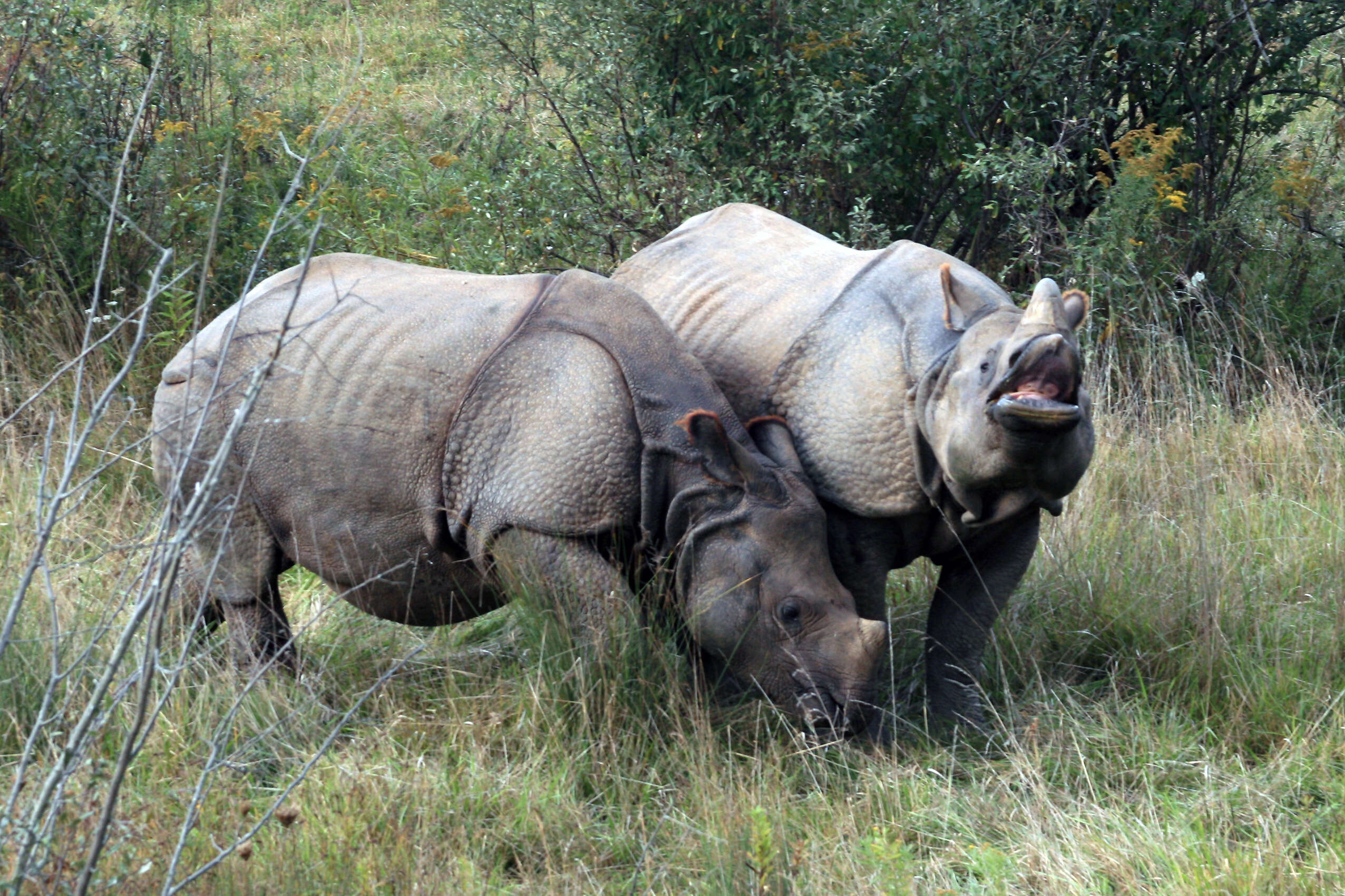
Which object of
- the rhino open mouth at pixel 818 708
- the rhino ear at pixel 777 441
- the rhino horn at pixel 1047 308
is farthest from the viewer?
the rhino ear at pixel 777 441

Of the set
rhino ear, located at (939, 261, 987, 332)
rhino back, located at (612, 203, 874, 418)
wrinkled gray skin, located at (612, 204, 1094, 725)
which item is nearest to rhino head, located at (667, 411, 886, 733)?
wrinkled gray skin, located at (612, 204, 1094, 725)

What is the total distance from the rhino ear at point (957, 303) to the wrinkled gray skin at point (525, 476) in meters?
0.62

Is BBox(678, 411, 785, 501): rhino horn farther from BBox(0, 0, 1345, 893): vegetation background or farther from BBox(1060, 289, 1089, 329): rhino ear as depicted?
BBox(1060, 289, 1089, 329): rhino ear

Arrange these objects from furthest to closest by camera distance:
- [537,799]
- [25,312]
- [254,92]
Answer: [254,92] → [25,312] → [537,799]

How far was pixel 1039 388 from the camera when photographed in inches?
153

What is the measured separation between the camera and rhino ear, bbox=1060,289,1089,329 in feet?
14.1

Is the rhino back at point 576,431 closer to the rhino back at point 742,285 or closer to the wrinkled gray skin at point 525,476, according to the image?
the wrinkled gray skin at point 525,476

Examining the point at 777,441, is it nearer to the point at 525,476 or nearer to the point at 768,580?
the point at 768,580

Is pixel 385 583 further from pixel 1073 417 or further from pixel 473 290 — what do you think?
pixel 1073 417

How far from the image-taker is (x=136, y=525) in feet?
20.0

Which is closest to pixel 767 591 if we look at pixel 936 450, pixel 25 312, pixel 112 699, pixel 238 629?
pixel 936 450

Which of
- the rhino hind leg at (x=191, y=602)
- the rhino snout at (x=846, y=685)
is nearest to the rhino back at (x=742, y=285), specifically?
the rhino snout at (x=846, y=685)

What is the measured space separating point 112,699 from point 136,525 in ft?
10.8

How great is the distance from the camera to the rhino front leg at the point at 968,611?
15.1 feet
